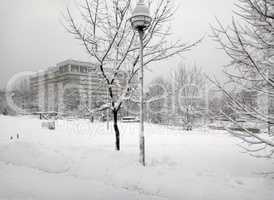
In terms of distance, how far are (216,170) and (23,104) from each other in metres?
77.0

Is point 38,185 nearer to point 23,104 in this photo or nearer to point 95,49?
point 95,49

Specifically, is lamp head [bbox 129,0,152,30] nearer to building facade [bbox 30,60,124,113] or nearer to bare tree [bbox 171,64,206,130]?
building facade [bbox 30,60,124,113]

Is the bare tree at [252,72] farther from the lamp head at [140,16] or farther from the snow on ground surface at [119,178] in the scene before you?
the lamp head at [140,16]

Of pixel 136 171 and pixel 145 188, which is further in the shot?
pixel 136 171

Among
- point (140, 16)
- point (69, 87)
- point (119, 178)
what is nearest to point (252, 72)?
point (140, 16)

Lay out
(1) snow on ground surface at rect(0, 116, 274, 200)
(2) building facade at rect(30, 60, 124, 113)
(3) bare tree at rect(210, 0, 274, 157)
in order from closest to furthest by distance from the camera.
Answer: (3) bare tree at rect(210, 0, 274, 157) < (1) snow on ground surface at rect(0, 116, 274, 200) < (2) building facade at rect(30, 60, 124, 113)

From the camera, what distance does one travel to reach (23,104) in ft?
232

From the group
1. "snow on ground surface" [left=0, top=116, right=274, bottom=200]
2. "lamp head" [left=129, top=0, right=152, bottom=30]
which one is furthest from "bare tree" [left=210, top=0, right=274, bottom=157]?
"lamp head" [left=129, top=0, right=152, bottom=30]

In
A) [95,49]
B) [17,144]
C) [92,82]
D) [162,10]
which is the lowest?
[17,144]

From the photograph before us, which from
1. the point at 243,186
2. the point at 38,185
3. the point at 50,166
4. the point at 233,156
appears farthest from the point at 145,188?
the point at 233,156

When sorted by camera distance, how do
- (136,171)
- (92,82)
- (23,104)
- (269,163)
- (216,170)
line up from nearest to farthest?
(136,171)
(216,170)
(269,163)
(92,82)
(23,104)

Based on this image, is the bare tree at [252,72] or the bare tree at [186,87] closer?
the bare tree at [252,72]

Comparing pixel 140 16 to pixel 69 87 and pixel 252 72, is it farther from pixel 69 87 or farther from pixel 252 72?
pixel 69 87

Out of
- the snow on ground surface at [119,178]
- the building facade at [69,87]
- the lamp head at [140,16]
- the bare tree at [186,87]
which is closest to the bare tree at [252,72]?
the snow on ground surface at [119,178]
